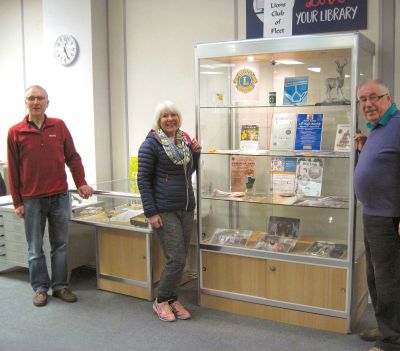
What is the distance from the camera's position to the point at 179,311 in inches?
135

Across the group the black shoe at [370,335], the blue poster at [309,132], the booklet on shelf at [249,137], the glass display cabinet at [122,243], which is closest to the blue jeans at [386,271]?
the black shoe at [370,335]

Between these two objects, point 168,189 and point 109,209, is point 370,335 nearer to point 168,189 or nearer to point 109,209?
point 168,189

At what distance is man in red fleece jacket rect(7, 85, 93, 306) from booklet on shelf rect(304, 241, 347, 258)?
1812mm

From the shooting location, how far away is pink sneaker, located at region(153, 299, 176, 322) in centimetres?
338

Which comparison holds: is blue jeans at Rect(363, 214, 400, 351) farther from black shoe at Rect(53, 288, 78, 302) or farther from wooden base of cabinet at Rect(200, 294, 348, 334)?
black shoe at Rect(53, 288, 78, 302)

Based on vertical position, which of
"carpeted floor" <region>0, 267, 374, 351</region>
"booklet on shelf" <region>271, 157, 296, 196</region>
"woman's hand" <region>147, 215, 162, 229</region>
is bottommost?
"carpeted floor" <region>0, 267, 374, 351</region>

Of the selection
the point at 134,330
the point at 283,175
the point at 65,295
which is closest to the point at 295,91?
the point at 283,175

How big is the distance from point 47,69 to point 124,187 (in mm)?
1558

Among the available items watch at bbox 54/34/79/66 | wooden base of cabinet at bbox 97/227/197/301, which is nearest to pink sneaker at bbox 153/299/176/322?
wooden base of cabinet at bbox 97/227/197/301

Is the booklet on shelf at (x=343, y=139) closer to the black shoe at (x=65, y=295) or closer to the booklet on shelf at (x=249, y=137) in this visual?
the booklet on shelf at (x=249, y=137)

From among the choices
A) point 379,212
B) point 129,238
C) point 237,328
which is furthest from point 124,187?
point 379,212

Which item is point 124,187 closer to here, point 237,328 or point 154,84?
point 154,84

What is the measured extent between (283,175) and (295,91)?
1.97 feet

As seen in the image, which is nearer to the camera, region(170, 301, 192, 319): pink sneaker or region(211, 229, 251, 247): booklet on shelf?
region(170, 301, 192, 319): pink sneaker
